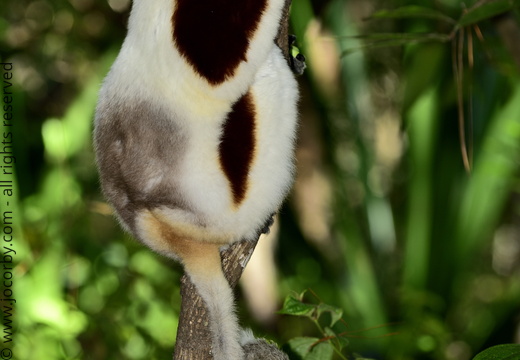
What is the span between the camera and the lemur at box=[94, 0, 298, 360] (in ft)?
4.44

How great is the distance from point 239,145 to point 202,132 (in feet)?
0.29

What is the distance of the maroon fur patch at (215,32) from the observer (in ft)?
4.40

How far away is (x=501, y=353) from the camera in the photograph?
1033 mm

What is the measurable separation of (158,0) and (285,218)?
2.46 m

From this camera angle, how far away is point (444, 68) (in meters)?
3.00

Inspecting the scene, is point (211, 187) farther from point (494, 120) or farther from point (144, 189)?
point (494, 120)

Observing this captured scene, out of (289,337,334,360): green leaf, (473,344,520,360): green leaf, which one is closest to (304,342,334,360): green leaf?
(289,337,334,360): green leaf

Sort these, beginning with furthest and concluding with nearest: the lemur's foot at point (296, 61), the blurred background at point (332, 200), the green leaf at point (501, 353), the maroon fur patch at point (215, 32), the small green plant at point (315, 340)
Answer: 1. the blurred background at point (332, 200)
2. the lemur's foot at point (296, 61)
3. the small green plant at point (315, 340)
4. the maroon fur patch at point (215, 32)
5. the green leaf at point (501, 353)

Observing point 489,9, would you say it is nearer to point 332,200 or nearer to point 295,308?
point 295,308

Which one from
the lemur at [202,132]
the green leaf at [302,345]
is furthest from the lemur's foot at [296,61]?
the green leaf at [302,345]

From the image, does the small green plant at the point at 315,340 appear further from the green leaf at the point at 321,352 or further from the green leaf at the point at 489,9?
the green leaf at the point at 489,9

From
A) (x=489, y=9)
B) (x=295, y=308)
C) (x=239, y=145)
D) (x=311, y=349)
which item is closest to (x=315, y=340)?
(x=311, y=349)

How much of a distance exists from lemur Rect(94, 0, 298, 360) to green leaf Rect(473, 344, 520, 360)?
22.4 inches

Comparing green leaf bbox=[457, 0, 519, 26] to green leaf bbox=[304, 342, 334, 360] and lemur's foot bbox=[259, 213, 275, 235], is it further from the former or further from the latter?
green leaf bbox=[304, 342, 334, 360]
